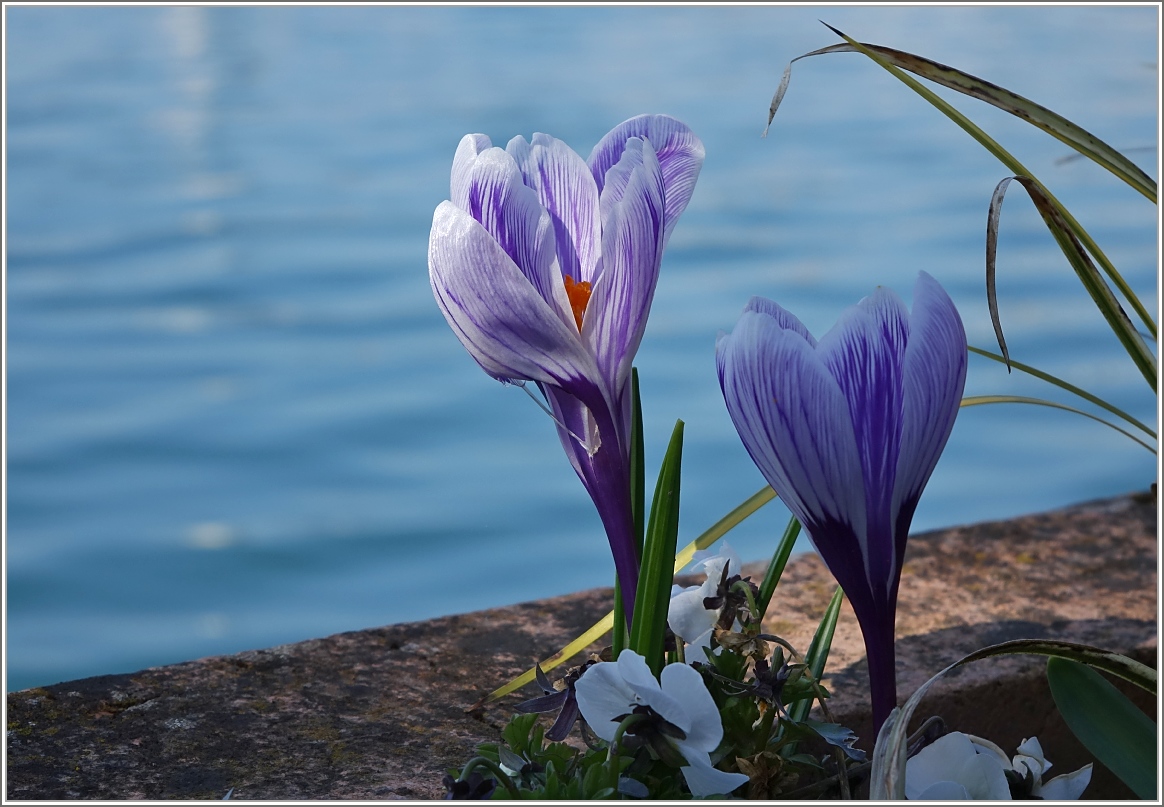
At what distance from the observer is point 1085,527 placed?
0.84 metres

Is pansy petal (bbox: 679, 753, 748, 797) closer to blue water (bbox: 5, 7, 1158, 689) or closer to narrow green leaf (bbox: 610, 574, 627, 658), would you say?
narrow green leaf (bbox: 610, 574, 627, 658)

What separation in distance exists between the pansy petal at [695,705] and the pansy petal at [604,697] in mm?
12

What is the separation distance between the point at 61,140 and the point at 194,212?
2.68 feet

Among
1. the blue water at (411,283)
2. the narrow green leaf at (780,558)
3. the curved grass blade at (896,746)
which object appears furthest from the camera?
the blue water at (411,283)

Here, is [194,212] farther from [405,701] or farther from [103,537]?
[405,701]

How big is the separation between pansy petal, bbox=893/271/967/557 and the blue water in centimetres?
122

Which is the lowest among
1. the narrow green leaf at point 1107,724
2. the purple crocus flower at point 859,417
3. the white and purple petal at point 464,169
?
the narrow green leaf at point 1107,724

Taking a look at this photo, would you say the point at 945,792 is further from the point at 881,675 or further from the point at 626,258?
the point at 626,258

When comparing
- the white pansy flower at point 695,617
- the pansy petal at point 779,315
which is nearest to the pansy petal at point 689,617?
the white pansy flower at point 695,617

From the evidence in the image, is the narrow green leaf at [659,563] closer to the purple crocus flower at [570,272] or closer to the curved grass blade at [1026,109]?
the purple crocus flower at [570,272]

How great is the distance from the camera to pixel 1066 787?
0.40m

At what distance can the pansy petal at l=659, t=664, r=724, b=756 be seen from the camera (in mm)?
355

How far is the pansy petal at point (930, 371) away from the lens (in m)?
0.36

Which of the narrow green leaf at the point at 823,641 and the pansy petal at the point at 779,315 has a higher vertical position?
the pansy petal at the point at 779,315
